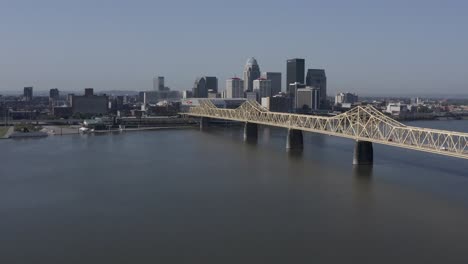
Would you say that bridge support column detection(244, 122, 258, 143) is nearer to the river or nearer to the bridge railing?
the bridge railing

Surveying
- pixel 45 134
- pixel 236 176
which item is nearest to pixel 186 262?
pixel 236 176

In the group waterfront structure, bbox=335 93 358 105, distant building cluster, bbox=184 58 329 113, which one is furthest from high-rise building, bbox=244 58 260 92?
waterfront structure, bbox=335 93 358 105

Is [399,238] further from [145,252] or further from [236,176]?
[236,176]

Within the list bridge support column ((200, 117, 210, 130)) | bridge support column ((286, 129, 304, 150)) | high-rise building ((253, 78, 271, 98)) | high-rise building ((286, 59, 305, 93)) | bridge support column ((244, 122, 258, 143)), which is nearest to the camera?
bridge support column ((286, 129, 304, 150))

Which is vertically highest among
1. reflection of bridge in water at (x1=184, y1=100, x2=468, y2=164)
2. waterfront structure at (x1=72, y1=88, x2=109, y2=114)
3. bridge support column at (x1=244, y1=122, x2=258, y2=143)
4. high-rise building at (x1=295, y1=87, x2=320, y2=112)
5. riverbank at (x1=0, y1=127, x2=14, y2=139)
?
high-rise building at (x1=295, y1=87, x2=320, y2=112)

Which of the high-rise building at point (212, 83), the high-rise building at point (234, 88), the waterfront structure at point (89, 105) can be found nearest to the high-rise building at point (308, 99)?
the high-rise building at point (234, 88)
